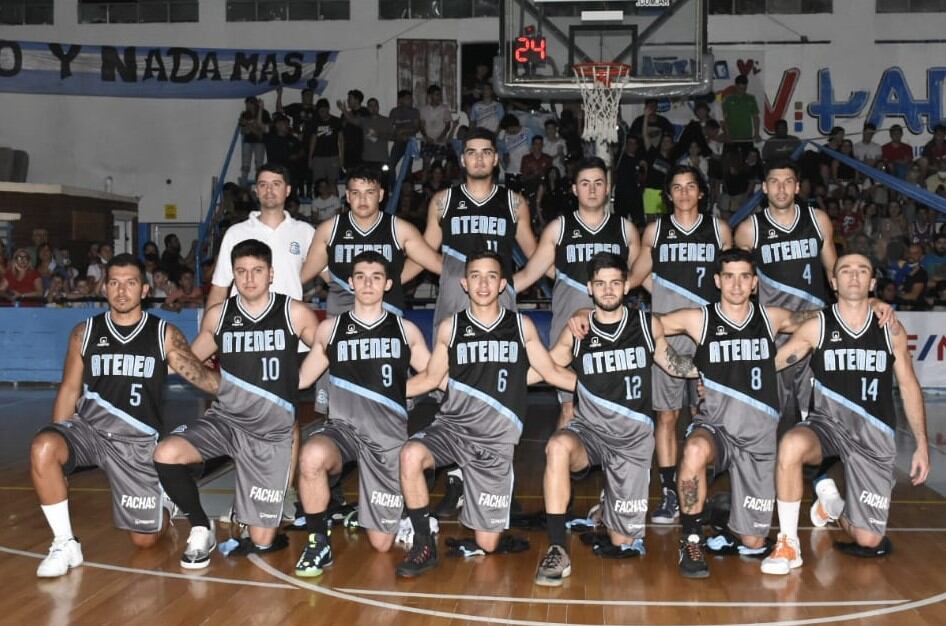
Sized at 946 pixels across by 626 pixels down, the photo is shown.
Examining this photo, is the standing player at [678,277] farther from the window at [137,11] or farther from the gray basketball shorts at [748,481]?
the window at [137,11]

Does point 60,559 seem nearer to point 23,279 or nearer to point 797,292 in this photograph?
point 797,292

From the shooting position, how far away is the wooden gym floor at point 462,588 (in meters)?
5.01

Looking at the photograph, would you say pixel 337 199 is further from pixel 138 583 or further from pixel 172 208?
pixel 138 583

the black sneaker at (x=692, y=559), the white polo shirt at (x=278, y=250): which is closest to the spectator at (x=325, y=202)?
the white polo shirt at (x=278, y=250)

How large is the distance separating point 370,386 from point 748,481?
7.04 ft

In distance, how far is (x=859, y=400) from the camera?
6.14 m

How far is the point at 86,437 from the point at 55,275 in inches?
356

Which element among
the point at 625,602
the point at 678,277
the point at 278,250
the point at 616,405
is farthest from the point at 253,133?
the point at 625,602

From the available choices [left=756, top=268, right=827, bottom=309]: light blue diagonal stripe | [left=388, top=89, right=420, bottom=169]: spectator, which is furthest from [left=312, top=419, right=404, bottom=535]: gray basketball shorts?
[left=388, top=89, right=420, bottom=169]: spectator

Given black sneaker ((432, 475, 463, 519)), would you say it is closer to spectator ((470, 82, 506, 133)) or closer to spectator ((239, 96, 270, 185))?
spectator ((470, 82, 506, 133))

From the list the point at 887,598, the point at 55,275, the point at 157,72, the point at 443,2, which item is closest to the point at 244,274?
the point at 887,598

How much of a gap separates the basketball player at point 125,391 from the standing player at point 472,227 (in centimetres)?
177

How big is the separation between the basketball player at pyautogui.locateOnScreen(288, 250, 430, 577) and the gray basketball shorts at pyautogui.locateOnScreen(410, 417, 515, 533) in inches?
9.8

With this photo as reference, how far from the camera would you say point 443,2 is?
789 inches
